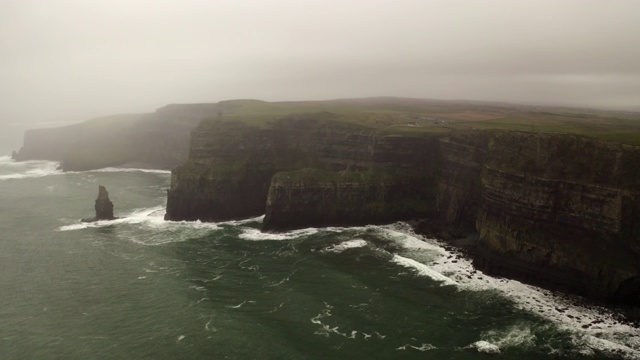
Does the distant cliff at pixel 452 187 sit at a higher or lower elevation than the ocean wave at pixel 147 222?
higher

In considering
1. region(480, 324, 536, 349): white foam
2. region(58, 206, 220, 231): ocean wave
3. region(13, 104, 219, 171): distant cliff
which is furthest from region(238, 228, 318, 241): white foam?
region(13, 104, 219, 171): distant cliff

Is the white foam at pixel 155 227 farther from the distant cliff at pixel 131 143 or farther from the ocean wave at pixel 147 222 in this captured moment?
the distant cliff at pixel 131 143

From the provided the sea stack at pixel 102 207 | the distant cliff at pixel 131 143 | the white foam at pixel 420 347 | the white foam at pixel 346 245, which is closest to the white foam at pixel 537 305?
the white foam at pixel 420 347

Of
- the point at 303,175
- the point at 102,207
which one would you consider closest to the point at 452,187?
the point at 303,175

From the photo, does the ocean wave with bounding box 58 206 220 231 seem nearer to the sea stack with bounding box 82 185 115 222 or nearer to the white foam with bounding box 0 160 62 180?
the sea stack with bounding box 82 185 115 222

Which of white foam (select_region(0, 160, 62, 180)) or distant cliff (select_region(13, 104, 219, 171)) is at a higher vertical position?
distant cliff (select_region(13, 104, 219, 171))
